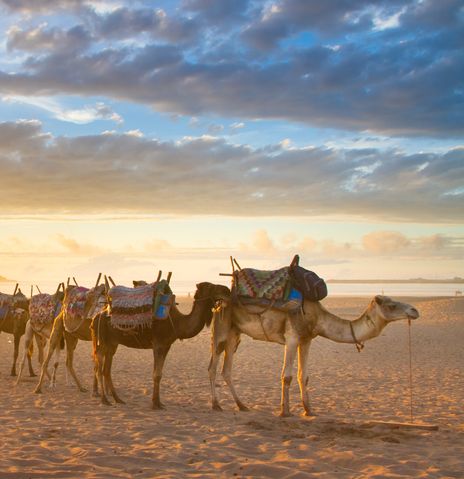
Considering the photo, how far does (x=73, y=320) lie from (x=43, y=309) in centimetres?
167

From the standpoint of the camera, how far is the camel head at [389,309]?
11.6 m

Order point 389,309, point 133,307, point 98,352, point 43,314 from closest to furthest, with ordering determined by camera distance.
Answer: point 389,309 → point 133,307 → point 98,352 → point 43,314

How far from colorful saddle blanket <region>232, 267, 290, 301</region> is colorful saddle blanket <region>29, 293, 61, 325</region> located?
5.40 metres

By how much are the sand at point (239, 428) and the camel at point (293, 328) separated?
0.74 m

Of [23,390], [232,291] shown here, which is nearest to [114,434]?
[232,291]

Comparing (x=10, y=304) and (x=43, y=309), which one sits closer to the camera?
(x=43, y=309)

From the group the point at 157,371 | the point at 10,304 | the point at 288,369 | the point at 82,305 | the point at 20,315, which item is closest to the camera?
the point at 288,369

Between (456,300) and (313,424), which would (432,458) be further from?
(456,300)

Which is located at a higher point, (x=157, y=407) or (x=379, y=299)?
(x=379, y=299)

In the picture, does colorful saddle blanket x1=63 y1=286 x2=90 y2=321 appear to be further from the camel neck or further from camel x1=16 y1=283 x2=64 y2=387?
the camel neck

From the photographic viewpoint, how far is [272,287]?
1277 centimetres

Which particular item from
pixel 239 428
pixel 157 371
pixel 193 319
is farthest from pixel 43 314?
pixel 239 428

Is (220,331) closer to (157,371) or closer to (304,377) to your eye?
(157,371)

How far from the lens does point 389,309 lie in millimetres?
11773
